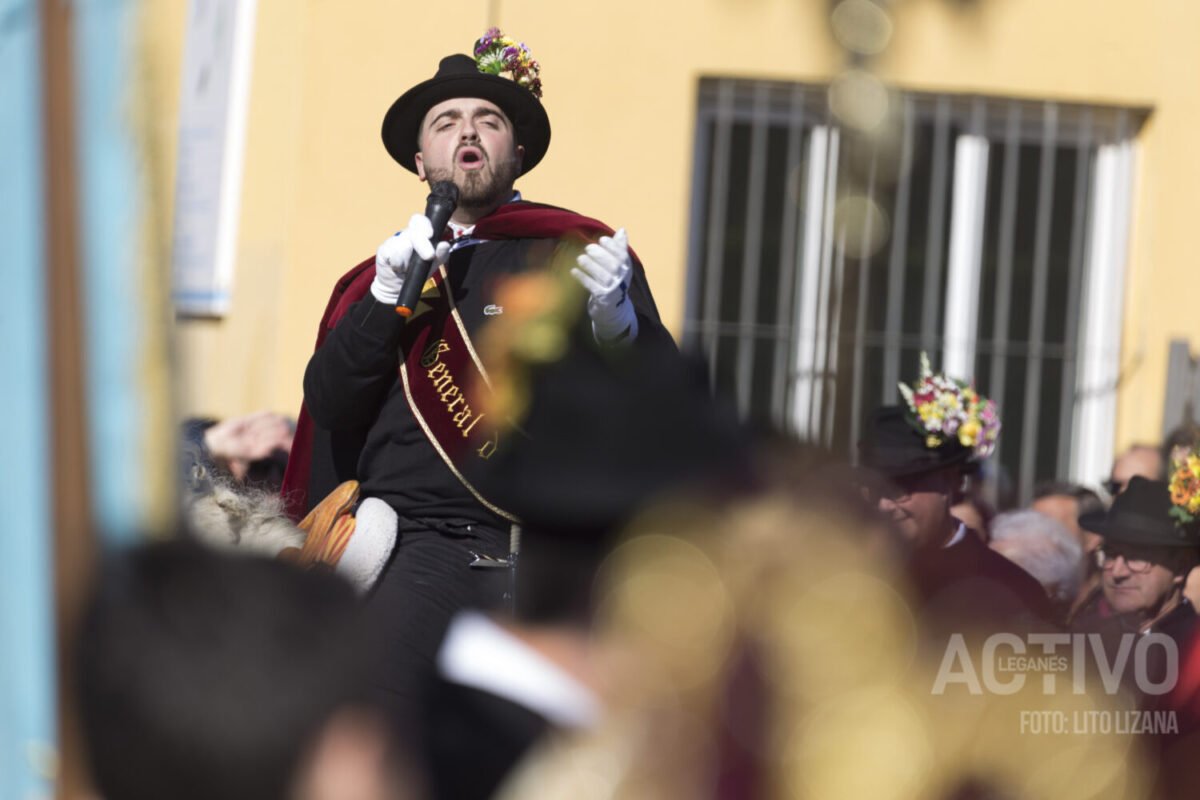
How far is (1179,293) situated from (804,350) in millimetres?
1549

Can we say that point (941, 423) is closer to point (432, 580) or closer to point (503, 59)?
point (503, 59)

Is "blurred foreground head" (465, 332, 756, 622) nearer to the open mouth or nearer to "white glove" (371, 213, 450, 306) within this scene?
"white glove" (371, 213, 450, 306)

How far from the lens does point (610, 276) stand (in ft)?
8.48

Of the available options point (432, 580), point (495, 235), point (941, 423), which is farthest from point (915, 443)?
point (432, 580)

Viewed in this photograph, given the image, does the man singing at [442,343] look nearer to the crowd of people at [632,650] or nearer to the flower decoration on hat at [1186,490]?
the crowd of people at [632,650]

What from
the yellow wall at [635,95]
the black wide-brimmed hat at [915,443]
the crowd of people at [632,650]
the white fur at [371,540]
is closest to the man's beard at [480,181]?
the white fur at [371,540]

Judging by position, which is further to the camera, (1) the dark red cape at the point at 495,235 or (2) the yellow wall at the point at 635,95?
(2) the yellow wall at the point at 635,95

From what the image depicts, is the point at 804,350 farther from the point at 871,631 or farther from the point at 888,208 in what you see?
the point at 871,631

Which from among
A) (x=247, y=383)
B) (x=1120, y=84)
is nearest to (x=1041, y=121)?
(x=1120, y=84)

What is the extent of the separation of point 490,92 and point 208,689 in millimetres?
2382

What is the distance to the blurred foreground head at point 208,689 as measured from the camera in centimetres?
98

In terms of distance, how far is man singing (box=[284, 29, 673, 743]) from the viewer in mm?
2793

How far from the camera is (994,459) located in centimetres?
619

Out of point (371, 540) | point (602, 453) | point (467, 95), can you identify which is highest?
point (467, 95)
